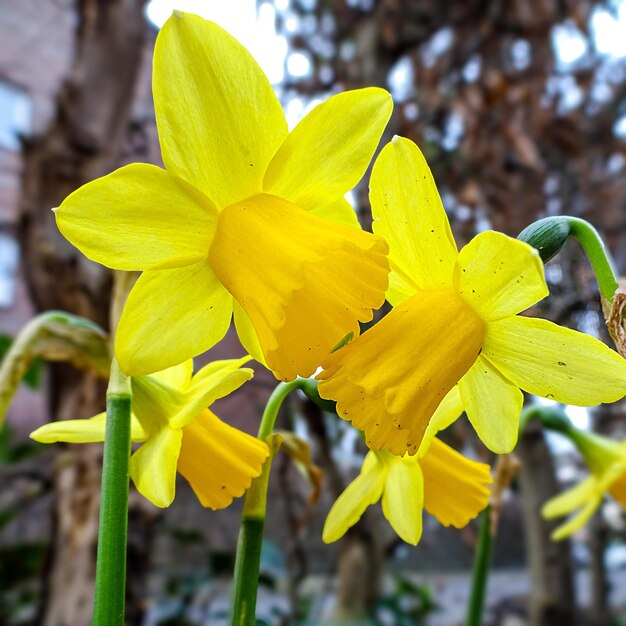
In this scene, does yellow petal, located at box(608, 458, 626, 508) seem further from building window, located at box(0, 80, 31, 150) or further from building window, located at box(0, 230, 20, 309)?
building window, located at box(0, 80, 31, 150)

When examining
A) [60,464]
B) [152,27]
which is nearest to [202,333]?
[60,464]

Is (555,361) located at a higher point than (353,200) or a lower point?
lower

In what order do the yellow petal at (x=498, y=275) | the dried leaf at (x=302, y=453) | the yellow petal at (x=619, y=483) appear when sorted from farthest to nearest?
the yellow petal at (x=619, y=483) → the dried leaf at (x=302, y=453) → the yellow petal at (x=498, y=275)

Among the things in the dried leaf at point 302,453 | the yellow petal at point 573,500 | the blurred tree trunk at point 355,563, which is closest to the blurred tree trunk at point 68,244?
the blurred tree trunk at point 355,563

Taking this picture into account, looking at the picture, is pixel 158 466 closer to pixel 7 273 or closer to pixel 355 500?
pixel 355 500

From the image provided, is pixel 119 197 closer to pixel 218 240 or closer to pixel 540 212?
pixel 218 240

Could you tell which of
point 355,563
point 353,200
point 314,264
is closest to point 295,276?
point 314,264

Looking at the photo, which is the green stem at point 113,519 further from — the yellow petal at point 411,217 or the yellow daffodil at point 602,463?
the yellow daffodil at point 602,463
